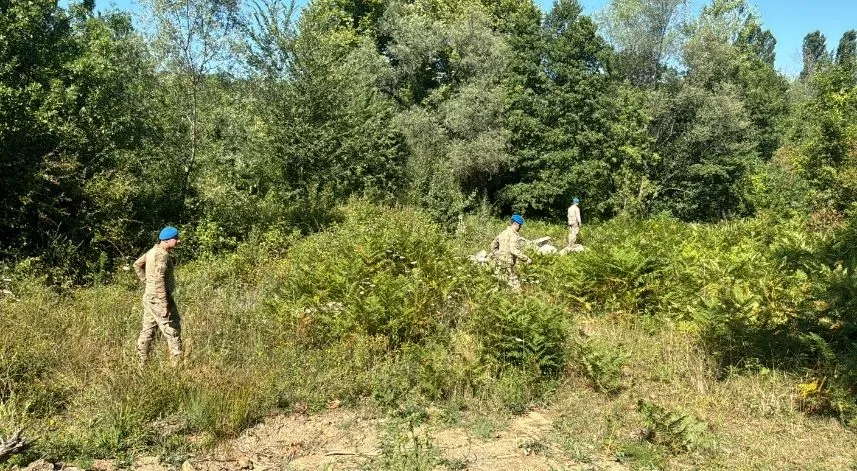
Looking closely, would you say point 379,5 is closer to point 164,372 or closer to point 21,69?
point 21,69

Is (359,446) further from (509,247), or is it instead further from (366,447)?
(509,247)

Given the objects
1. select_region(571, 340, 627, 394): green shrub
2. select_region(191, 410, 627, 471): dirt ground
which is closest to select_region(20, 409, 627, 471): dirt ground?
select_region(191, 410, 627, 471): dirt ground

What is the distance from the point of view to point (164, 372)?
17.7ft

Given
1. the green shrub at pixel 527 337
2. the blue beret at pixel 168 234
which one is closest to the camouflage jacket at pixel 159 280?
the blue beret at pixel 168 234

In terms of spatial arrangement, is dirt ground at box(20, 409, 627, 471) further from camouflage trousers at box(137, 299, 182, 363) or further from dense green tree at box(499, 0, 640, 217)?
dense green tree at box(499, 0, 640, 217)

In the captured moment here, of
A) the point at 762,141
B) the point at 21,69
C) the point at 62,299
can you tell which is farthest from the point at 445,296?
the point at 762,141

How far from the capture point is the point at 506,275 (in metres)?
8.82

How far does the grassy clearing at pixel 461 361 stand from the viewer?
4.95 meters

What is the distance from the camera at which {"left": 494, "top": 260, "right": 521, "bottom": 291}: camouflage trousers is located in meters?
8.55

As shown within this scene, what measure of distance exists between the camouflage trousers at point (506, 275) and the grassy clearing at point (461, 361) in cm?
48

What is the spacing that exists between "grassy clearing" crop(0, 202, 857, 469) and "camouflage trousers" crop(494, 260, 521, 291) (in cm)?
48

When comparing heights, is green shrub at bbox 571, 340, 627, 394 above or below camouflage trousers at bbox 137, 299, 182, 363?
below

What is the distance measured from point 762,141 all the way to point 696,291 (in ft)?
104

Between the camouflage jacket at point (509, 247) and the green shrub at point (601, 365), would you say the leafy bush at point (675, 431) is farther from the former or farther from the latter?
the camouflage jacket at point (509, 247)
